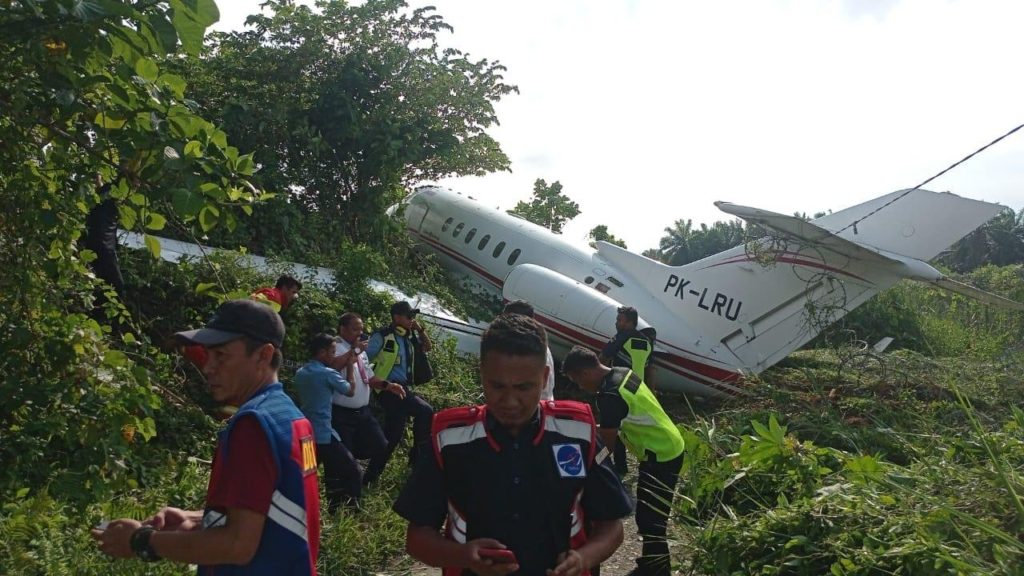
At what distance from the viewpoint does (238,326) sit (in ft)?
7.43

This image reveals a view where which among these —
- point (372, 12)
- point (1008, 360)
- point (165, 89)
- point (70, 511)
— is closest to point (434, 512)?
point (165, 89)

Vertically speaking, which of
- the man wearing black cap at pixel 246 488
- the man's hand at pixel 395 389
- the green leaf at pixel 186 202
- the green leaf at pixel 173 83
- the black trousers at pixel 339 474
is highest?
the green leaf at pixel 173 83

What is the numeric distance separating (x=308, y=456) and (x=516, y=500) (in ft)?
2.12

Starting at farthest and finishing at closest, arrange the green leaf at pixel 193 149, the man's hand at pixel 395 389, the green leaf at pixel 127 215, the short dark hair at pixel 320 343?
the man's hand at pixel 395 389 < the short dark hair at pixel 320 343 < the green leaf at pixel 127 215 < the green leaf at pixel 193 149

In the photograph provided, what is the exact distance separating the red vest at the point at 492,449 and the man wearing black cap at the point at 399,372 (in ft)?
14.5

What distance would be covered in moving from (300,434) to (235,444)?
0.64ft

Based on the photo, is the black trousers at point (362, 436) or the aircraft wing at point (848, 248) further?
the aircraft wing at point (848, 248)

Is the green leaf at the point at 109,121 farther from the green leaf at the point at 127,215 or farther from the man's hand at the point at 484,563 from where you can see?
the man's hand at the point at 484,563

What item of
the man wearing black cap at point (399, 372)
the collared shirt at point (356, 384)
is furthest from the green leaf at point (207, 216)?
the man wearing black cap at point (399, 372)

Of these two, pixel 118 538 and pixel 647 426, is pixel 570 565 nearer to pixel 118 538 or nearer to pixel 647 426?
pixel 118 538

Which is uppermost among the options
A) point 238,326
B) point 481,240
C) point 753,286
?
point 753,286

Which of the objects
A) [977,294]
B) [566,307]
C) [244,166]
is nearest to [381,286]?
[566,307]

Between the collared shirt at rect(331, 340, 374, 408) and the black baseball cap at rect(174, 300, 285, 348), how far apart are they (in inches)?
142

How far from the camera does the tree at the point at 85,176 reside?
288 centimetres
